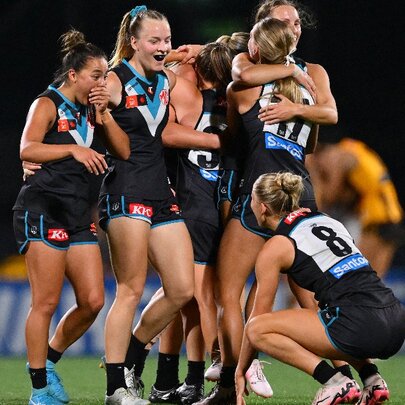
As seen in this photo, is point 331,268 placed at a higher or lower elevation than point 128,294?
higher

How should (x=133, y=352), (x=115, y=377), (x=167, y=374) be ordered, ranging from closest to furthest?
(x=115, y=377), (x=133, y=352), (x=167, y=374)

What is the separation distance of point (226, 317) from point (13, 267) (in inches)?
181

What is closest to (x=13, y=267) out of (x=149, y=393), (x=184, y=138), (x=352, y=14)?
(x=149, y=393)

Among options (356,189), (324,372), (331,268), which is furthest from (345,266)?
(356,189)

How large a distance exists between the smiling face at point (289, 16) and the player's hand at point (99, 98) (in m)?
1.13

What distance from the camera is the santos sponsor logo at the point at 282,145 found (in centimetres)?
557

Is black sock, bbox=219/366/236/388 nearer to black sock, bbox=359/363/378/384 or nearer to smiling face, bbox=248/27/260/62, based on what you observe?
black sock, bbox=359/363/378/384

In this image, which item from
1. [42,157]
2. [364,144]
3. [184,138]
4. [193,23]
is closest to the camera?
[42,157]

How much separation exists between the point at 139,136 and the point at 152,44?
481 mm

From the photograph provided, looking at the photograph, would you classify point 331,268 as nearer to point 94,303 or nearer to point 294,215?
point 294,215

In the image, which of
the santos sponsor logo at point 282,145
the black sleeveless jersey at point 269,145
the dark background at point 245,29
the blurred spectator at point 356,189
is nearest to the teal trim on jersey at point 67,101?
the black sleeveless jersey at point 269,145

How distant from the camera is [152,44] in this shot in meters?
5.57

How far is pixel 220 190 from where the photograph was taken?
6.07 meters

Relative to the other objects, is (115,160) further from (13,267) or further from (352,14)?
(352,14)
